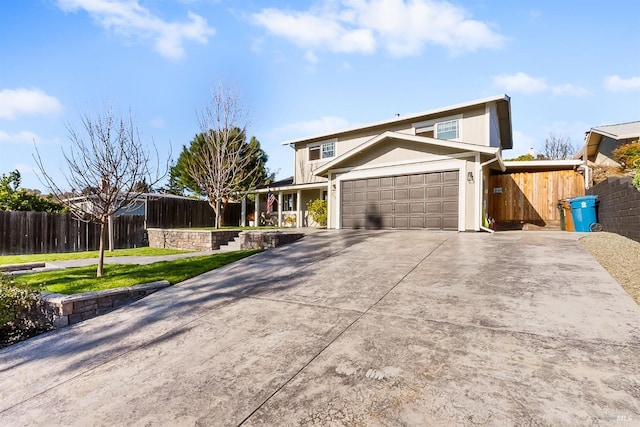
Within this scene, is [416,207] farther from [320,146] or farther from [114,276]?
[114,276]

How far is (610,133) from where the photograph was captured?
1689cm

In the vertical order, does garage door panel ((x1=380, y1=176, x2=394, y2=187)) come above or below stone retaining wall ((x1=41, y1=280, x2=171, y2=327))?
above

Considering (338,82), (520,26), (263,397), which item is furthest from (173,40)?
(263,397)

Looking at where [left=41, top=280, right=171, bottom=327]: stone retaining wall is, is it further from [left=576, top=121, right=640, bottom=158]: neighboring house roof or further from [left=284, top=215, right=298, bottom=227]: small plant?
[left=576, top=121, right=640, bottom=158]: neighboring house roof

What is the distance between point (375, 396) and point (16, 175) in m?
17.9

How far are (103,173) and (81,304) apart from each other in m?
3.46

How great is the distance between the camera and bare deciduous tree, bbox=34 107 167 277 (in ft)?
22.7

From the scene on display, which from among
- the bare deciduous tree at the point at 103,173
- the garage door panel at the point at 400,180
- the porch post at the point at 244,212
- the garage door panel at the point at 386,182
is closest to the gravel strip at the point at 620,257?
the garage door panel at the point at 400,180

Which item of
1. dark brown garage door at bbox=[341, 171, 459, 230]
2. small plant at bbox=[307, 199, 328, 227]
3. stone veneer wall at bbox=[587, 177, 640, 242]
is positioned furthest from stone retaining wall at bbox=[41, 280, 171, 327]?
small plant at bbox=[307, 199, 328, 227]

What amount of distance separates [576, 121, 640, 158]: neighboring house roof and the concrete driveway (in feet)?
51.6

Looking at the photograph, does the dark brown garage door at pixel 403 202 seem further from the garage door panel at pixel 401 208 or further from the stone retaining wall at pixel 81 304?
the stone retaining wall at pixel 81 304

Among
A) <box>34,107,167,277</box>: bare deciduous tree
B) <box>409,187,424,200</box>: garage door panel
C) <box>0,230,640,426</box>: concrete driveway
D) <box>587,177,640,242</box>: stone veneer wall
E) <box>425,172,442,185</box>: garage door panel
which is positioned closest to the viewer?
<box>0,230,640,426</box>: concrete driveway

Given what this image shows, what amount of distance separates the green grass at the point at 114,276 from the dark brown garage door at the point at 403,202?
18.5 feet

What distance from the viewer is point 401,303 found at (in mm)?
4000
